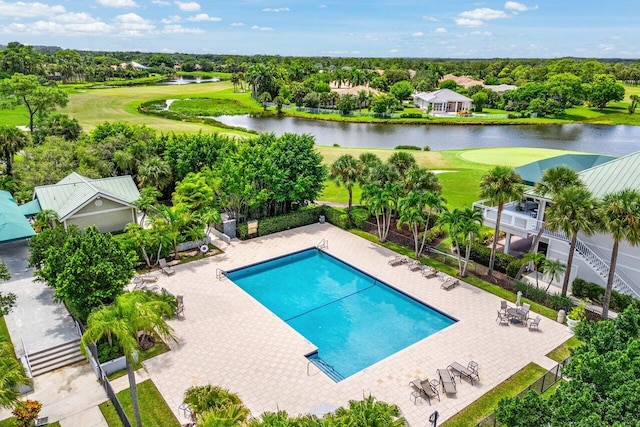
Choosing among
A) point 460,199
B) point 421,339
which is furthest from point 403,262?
point 460,199

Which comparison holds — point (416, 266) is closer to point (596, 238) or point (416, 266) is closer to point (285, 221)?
point (596, 238)

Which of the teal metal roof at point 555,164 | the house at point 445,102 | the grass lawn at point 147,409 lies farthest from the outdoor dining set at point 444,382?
the house at point 445,102

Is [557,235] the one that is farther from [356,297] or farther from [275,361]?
[275,361]

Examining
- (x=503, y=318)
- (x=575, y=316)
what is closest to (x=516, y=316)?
(x=503, y=318)

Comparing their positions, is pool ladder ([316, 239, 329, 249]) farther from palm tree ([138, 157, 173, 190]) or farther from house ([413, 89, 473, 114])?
house ([413, 89, 473, 114])

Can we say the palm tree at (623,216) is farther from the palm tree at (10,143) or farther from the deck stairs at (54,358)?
the palm tree at (10,143)
